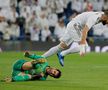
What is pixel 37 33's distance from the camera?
2814cm

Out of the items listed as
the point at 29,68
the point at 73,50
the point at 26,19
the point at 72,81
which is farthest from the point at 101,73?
the point at 26,19

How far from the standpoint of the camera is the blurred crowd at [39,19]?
27.3m

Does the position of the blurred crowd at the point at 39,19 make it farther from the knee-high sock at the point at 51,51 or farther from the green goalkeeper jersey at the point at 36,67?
the green goalkeeper jersey at the point at 36,67

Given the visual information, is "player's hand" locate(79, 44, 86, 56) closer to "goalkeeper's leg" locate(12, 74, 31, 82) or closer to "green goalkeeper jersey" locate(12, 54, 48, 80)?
"green goalkeeper jersey" locate(12, 54, 48, 80)

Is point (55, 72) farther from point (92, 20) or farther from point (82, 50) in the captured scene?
point (92, 20)

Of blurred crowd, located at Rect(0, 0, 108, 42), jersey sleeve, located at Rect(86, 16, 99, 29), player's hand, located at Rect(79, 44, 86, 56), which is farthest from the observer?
blurred crowd, located at Rect(0, 0, 108, 42)

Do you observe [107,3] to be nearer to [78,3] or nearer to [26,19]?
[78,3]

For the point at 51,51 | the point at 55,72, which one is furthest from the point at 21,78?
the point at 51,51

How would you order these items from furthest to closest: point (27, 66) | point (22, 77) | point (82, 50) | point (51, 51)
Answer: point (51, 51) < point (82, 50) < point (22, 77) < point (27, 66)

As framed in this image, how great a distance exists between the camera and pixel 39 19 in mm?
28281

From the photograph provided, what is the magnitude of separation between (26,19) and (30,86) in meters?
15.9

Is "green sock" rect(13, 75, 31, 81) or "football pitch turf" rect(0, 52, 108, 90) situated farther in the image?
"green sock" rect(13, 75, 31, 81)

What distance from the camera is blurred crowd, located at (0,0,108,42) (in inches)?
1077

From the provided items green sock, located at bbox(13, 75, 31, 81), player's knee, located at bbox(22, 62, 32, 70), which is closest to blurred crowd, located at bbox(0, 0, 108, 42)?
green sock, located at bbox(13, 75, 31, 81)
